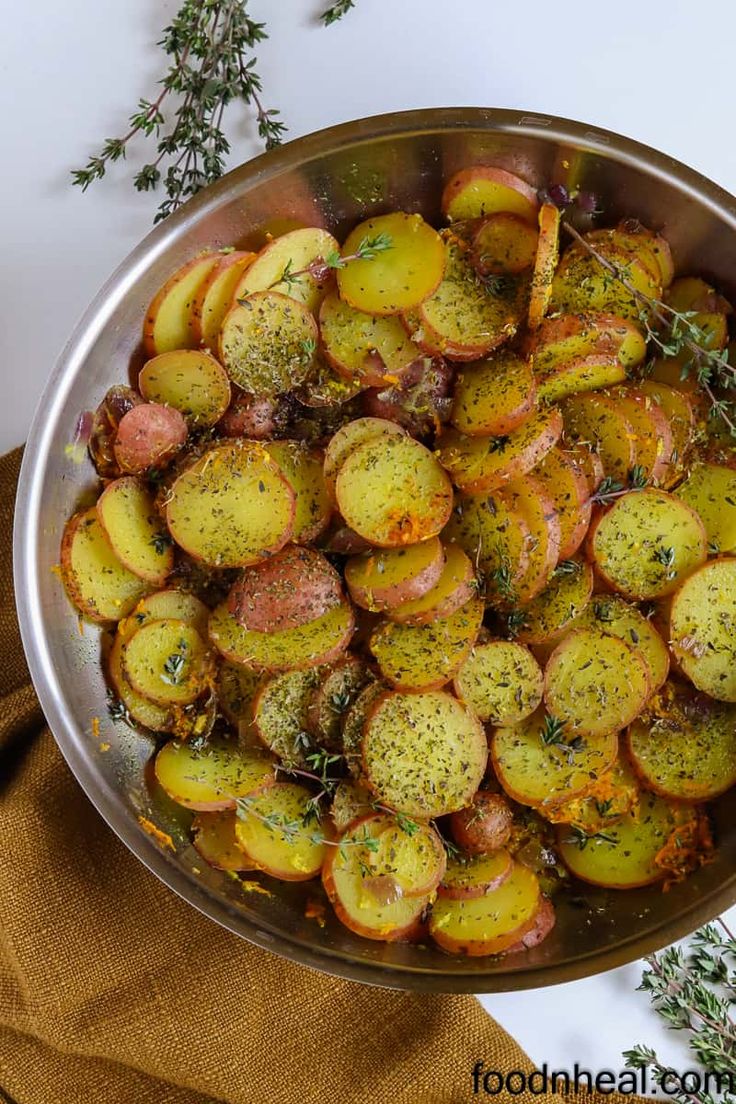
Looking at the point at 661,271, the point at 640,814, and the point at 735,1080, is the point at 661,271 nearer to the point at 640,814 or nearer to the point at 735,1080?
the point at 640,814

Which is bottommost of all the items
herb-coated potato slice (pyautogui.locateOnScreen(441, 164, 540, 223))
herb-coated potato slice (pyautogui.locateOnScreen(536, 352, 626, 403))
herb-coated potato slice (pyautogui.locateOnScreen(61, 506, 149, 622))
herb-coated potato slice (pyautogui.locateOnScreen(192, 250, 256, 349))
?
herb-coated potato slice (pyautogui.locateOnScreen(536, 352, 626, 403))

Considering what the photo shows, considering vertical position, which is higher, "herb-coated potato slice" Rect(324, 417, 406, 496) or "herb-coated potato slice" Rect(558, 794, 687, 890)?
"herb-coated potato slice" Rect(324, 417, 406, 496)

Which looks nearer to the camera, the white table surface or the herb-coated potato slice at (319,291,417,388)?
the herb-coated potato slice at (319,291,417,388)

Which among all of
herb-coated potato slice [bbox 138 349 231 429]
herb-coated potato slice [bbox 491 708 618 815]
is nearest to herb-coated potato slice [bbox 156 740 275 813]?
herb-coated potato slice [bbox 491 708 618 815]

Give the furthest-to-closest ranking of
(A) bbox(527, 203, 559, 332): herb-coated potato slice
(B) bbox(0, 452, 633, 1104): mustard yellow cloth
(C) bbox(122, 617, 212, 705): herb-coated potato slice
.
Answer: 1. (B) bbox(0, 452, 633, 1104): mustard yellow cloth
2. (C) bbox(122, 617, 212, 705): herb-coated potato slice
3. (A) bbox(527, 203, 559, 332): herb-coated potato slice

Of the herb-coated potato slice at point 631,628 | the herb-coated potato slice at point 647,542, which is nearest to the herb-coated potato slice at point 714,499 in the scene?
the herb-coated potato slice at point 647,542

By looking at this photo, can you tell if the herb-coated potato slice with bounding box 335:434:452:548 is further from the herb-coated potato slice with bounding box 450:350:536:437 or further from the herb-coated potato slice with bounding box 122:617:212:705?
the herb-coated potato slice with bounding box 122:617:212:705
